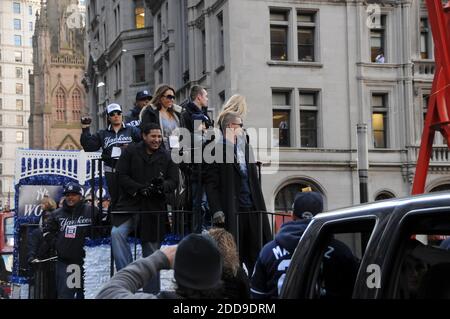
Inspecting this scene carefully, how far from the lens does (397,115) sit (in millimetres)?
35656

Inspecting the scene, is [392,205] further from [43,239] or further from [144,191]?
[43,239]

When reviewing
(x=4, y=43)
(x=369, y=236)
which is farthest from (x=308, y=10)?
(x=4, y=43)

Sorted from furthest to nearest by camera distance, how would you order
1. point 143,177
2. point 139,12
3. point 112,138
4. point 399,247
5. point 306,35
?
1. point 139,12
2. point 306,35
3. point 112,138
4. point 143,177
5. point 399,247

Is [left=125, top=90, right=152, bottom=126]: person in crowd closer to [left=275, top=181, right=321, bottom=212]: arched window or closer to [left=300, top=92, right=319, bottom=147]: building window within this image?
[left=275, top=181, right=321, bottom=212]: arched window

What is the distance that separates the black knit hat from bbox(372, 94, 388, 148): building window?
107 feet

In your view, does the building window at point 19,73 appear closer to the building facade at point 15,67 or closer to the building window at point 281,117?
the building facade at point 15,67

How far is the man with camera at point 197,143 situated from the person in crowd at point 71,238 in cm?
179

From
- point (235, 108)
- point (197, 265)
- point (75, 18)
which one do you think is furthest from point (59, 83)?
point (197, 265)

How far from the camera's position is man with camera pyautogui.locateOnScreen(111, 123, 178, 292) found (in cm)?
855

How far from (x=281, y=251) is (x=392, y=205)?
2.84 m

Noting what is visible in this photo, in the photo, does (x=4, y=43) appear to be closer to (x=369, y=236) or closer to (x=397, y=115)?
(x=397, y=115)

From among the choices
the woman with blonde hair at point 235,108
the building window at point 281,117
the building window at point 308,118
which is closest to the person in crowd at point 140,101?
the woman with blonde hair at point 235,108

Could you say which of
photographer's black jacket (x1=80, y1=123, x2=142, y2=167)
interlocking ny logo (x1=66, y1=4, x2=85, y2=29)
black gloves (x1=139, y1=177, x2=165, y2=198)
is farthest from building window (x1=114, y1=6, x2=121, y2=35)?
black gloves (x1=139, y1=177, x2=165, y2=198)

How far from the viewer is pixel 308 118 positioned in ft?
114
